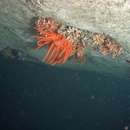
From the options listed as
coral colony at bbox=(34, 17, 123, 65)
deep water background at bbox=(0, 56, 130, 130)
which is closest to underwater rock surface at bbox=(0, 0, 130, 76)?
coral colony at bbox=(34, 17, 123, 65)

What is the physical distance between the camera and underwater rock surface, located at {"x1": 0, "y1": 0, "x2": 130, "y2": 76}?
4.62 metres

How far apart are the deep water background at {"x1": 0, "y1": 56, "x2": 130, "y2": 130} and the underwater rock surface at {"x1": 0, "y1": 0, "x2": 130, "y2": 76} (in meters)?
3.32

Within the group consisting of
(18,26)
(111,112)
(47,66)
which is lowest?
(111,112)

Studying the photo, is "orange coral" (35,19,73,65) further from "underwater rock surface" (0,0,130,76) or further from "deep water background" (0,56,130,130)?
"deep water background" (0,56,130,130)

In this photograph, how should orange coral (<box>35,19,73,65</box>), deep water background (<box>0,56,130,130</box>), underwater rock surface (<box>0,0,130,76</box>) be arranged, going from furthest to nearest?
deep water background (<box>0,56,130,130</box>), orange coral (<box>35,19,73,65</box>), underwater rock surface (<box>0,0,130,76</box>)

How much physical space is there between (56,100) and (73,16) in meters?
6.90

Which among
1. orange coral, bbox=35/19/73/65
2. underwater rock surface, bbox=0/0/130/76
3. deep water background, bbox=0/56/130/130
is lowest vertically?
deep water background, bbox=0/56/130/130

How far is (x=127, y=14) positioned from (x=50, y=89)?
7.77 metres

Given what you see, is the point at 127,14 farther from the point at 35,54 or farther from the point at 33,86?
the point at 33,86

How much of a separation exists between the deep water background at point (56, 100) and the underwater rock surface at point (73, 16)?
10.9 feet

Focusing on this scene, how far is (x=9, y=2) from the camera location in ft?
18.8

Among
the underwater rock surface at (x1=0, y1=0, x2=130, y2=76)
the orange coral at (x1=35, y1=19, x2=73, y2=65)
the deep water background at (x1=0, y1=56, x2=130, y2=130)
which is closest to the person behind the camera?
the underwater rock surface at (x1=0, y1=0, x2=130, y2=76)

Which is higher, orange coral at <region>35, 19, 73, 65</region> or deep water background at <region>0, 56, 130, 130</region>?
orange coral at <region>35, 19, 73, 65</region>

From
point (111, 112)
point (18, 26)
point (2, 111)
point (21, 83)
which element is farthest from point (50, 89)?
point (18, 26)
